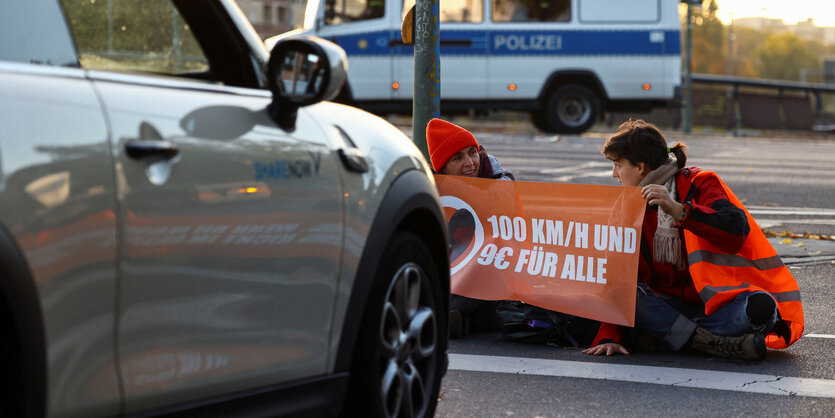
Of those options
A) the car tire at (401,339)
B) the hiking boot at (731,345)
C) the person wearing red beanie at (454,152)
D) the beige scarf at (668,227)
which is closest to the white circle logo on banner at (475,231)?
the person wearing red beanie at (454,152)

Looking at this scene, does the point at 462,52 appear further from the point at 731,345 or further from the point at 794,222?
Result: the point at 731,345

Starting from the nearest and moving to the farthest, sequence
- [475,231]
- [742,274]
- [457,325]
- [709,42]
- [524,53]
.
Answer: [742,274] < [457,325] < [475,231] < [524,53] < [709,42]

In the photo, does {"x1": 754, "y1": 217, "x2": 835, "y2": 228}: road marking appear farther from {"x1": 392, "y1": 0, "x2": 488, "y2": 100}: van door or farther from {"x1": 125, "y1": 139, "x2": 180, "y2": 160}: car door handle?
{"x1": 392, "y1": 0, "x2": 488, "y2": 100}: van door

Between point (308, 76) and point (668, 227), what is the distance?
2628 millimetres

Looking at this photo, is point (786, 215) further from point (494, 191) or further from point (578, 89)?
point (578, 89)

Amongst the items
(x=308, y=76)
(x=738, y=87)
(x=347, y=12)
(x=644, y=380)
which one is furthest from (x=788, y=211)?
(x=738, y=87)

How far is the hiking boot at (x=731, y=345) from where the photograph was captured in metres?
5.07

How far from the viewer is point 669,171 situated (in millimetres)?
5363

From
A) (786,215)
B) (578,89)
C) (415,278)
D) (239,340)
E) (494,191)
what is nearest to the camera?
(239,340)

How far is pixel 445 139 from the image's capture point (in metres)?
6.05

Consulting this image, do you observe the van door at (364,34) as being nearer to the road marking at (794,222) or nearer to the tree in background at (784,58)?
the road marking at (794,222)

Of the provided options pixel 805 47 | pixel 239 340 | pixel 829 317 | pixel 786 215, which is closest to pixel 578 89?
pixel 786 215

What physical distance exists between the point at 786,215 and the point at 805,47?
154m

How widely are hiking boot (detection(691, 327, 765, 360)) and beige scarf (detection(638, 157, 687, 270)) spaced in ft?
1.14
